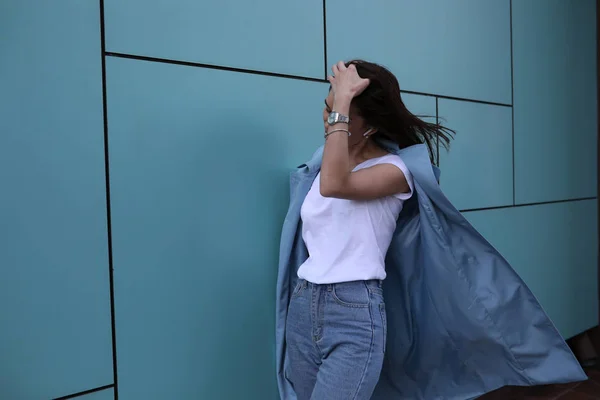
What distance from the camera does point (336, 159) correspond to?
4.48 feet

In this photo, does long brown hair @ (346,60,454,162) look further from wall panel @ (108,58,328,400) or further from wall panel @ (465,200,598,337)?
wall panel @ (465,200,598,337)

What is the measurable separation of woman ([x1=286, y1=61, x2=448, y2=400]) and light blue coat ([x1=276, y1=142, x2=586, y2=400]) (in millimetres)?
101

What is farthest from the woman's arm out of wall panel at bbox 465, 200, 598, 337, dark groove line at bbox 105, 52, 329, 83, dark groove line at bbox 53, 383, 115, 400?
wall panel at bbox 465, 200, 598, 337

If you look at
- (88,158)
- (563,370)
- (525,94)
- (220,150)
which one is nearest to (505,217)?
(525,94)

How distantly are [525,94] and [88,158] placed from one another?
2505 millimetres

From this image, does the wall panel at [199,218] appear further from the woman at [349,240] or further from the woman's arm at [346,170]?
the woman's arm at [346,170]

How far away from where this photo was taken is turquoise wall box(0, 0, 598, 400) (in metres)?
1.27

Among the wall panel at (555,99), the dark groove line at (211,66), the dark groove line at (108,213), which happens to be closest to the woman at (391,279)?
the dark groove line at (211,66)

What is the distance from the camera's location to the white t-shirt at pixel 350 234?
1.42 m

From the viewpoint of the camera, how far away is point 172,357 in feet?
5.07

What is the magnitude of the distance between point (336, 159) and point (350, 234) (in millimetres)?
223

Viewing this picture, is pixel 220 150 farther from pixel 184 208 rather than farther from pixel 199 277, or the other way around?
pixel 199 277

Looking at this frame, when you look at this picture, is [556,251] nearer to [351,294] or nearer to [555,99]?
[555,99]

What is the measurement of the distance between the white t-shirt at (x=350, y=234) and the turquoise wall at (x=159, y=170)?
318mm
